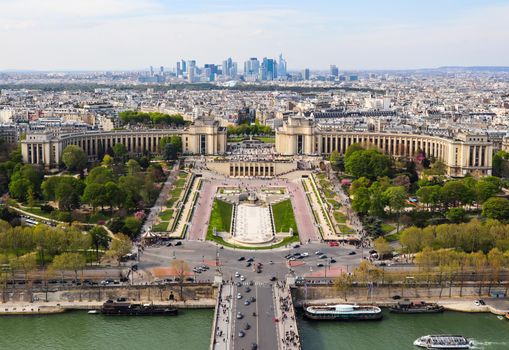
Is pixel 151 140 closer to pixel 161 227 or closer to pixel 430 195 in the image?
pixel 161 227

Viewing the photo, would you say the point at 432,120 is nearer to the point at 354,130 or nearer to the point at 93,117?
the point at 354,130

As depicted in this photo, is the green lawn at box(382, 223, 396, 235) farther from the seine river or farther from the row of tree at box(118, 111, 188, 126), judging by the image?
the row of tree at box(118, 111, 188, 126)

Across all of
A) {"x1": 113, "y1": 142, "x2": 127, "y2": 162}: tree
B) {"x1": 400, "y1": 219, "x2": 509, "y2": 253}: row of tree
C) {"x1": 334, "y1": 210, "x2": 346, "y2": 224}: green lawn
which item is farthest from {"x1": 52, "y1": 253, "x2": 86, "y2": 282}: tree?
{"x1": 113, "y1": 142, "x2": 127, "y2": 162}: tree

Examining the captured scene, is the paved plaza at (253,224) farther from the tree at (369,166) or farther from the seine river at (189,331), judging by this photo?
the tree at (369,166)

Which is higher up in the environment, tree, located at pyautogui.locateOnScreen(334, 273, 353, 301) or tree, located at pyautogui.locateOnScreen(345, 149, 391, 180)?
tree, located at pyautogui.locateOnScreen(345, 149, 391, 180)

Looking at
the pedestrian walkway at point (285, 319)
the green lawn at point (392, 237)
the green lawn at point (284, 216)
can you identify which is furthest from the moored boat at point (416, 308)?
the green lawn at point (284, 216)

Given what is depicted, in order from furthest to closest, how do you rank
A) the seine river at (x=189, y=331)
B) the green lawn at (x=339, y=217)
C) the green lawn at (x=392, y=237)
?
the green lawn at (x=339, y=217), the green lawn at (x=392, y=237), the seine river at (x=189, y=331)
